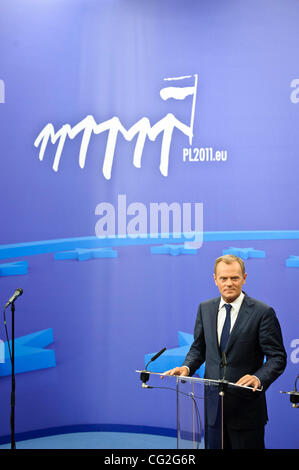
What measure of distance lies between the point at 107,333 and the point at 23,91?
2187mm

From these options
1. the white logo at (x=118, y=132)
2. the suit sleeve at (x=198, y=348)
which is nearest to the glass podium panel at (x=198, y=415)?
the suit sleeve at (x=198, y=348)

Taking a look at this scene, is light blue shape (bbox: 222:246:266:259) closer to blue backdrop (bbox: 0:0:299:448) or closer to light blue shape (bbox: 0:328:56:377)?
blue backdrop (bbox: 0:0:299:448)

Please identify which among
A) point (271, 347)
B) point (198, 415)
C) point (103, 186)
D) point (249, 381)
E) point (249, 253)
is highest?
point (103, 186)

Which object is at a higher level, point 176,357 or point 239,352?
point 239,352

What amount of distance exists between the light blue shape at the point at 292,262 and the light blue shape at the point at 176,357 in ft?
3.31

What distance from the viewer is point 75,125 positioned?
16.5 ft

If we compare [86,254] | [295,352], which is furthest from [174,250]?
[295,352]

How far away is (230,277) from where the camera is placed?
123 inches

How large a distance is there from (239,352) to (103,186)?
2.36 m

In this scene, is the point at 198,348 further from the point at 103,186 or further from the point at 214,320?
the point at 103,186

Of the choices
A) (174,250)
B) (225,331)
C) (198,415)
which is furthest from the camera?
(174,250)

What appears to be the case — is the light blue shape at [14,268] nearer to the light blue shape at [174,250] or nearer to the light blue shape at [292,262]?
the light blue shape at [174,250]

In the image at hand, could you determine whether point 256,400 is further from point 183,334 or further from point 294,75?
point 294,75
